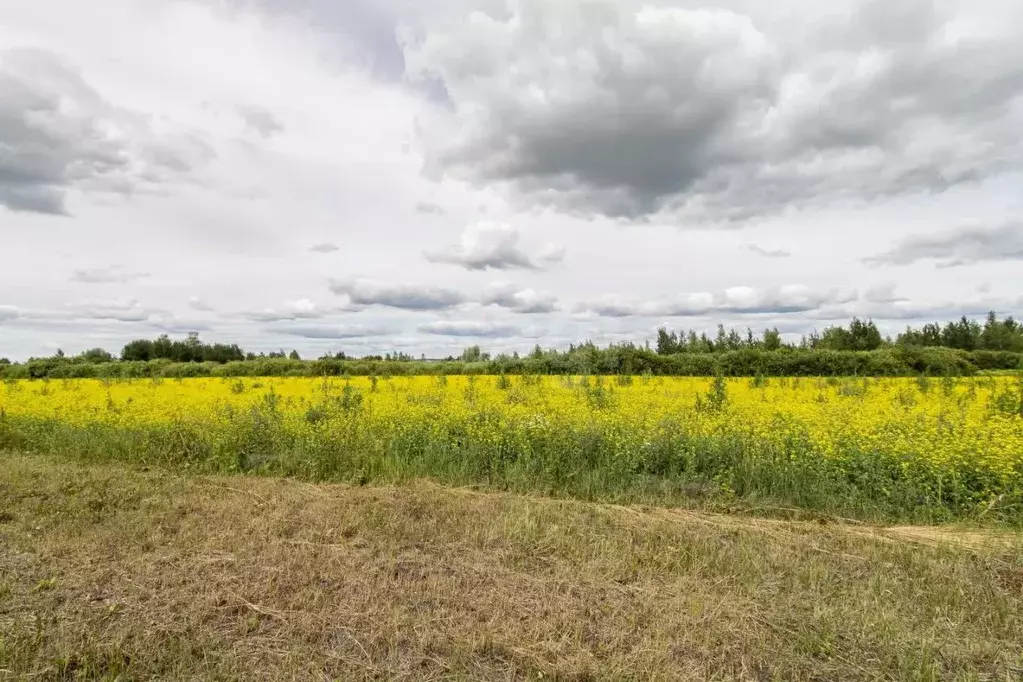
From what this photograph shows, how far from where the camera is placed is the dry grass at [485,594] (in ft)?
11.8

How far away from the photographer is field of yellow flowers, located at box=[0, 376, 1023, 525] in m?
7.31

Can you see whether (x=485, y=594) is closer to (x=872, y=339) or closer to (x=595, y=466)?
(x=595, y=466)

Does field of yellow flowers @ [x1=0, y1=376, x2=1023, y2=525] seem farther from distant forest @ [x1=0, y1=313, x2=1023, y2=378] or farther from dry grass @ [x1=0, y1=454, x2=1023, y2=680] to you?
distant forest @ [x1=0, y1=313, x2=1023, y2=378]

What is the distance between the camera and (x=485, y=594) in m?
4.54

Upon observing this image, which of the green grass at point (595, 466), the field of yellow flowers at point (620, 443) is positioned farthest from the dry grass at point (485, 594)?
the field of yellow flowers at point (620, 443)

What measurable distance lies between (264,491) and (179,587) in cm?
307

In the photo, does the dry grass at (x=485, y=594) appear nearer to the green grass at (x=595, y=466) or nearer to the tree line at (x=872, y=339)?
the green grass at (x=595, y=466)

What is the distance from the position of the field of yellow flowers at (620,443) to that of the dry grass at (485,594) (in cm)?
105

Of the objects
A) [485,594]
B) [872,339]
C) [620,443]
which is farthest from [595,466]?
[872,339]

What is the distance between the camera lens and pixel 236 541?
5676 mm

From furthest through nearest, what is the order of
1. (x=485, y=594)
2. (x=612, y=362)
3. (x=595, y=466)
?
(x=612, y=362) < (x=595, y=466) < (x=485, y=594)

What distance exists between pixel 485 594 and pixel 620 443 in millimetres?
4342

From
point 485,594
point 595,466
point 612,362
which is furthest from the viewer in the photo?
point 612,362

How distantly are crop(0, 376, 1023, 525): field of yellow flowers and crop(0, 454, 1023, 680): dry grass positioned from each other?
41.2 inches
